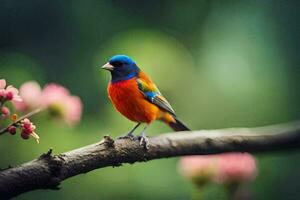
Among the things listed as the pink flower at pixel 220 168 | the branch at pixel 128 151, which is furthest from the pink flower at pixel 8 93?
the pink flower at pixel 220 168

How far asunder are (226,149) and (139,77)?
65cm

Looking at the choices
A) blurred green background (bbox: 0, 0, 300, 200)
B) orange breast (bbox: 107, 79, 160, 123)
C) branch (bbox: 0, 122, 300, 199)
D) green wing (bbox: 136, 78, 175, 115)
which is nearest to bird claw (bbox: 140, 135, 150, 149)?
branch (bbox: 0, 122, 300, 199)

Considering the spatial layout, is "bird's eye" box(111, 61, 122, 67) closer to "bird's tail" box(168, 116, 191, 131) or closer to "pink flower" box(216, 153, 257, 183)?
"bird's tail" box(168, 116, 191, 131)

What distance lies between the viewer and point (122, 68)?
2154mm

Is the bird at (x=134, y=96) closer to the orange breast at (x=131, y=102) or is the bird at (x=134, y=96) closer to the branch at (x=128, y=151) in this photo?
the orange breast at (x=131, y=102)

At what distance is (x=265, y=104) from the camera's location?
4.71 metres

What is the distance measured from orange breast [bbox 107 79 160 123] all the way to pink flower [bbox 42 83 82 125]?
372 millimetres

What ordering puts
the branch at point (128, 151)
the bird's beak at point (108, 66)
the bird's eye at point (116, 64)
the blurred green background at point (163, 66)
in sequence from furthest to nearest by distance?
1. the blurred green background at point (163, 66)
2. the bird's eye at point (116, 64)
3. the bird's beak at point (108, 66)
4. the branch at point (128, 151)

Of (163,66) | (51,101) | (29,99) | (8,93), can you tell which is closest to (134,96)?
(51,101)

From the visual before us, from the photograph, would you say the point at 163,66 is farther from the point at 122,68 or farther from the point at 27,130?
the point at 27,130

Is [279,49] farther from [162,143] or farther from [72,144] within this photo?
[162,143]

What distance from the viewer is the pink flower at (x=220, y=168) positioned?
1.76 m

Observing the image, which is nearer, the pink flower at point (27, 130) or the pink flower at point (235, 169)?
the pink flower at point (27, 130)

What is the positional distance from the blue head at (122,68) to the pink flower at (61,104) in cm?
36
